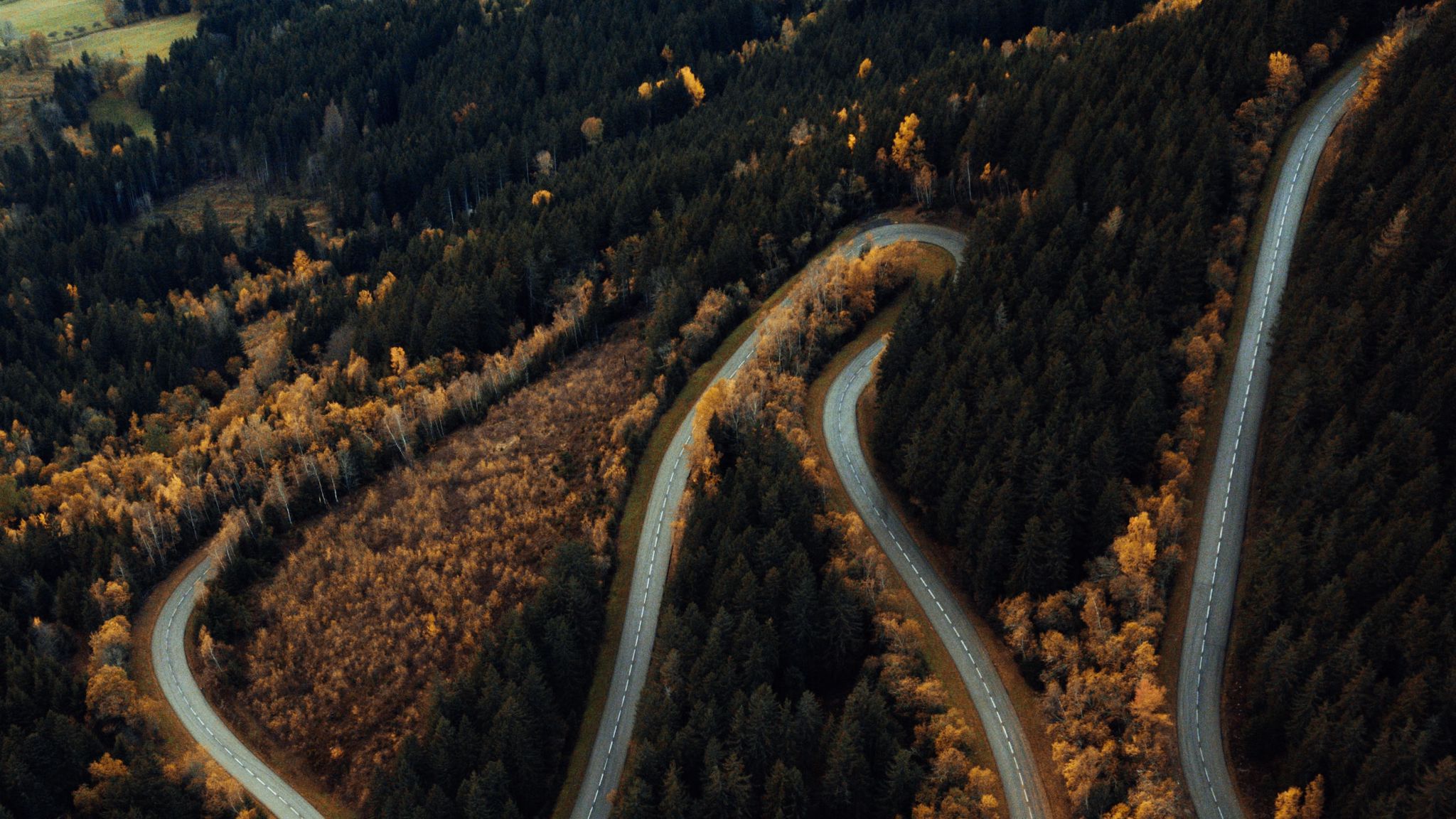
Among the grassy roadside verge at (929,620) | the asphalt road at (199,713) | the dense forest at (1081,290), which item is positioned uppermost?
the dense forest at (1081,290)

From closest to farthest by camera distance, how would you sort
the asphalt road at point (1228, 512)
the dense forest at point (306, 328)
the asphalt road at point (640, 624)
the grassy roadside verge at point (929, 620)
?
the asphalt road at point (1228, 512), the grassy roadside verge at point (929, 620), the asphalt road at point (640, 624), the dense forest at point (306, 328)

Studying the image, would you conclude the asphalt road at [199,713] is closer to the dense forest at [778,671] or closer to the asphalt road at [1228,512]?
the dense forest at [778,671]

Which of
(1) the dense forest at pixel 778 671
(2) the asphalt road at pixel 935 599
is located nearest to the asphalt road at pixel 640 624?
(1) the dense forest at pixel 778 671

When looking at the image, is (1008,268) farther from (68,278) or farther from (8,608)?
(68,278)

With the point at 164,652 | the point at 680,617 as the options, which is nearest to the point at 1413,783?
the point at 680,617

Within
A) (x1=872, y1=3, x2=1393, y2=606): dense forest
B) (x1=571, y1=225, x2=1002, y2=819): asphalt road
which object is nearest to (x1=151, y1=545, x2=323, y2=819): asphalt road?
(x1=571, y1=225, x2=1002, y2=819): asphalt road

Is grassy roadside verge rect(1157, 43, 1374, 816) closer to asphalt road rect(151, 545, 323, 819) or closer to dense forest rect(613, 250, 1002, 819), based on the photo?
dense forest rect(613, 250, 1002, 819)

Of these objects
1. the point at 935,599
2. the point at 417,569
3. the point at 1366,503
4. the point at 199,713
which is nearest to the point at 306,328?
the point at 417,569

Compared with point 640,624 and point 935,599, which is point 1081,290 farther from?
point 640,624
